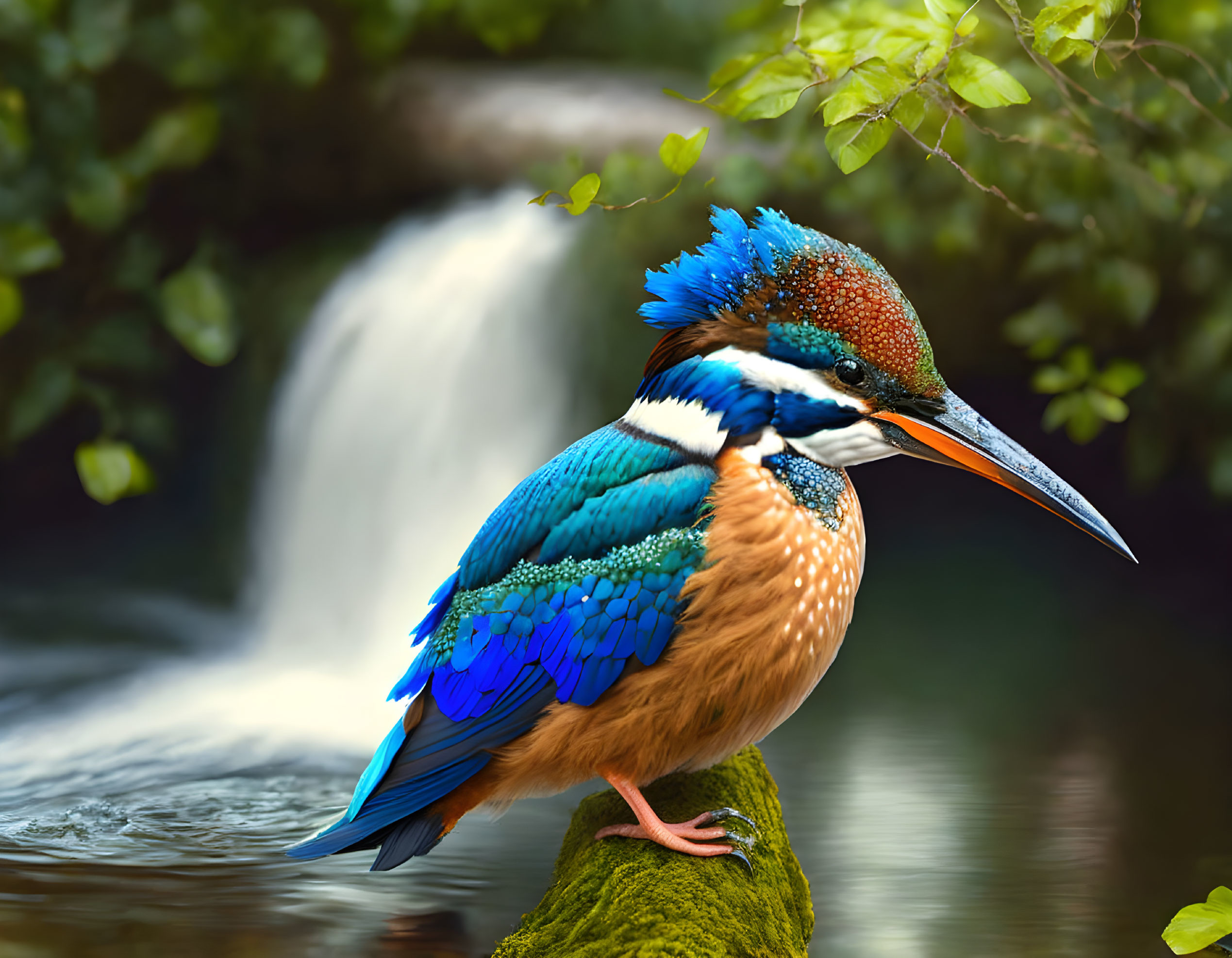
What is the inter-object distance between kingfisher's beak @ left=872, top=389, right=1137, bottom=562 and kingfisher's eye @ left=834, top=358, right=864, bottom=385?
0.20 ft

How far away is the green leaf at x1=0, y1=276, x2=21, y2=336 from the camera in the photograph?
4473mm

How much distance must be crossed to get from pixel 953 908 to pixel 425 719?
1248 mm

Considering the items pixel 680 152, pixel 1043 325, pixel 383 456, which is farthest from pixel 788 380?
pixel 383 456

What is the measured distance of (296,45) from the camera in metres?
5.53

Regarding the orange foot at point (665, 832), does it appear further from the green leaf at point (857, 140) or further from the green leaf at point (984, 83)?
the green leaf at point (984, 83)

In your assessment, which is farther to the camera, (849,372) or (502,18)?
(502,18)

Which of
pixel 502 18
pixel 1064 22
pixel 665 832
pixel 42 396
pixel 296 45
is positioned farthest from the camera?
pixel 502 18

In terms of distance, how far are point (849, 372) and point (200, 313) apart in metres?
3.75

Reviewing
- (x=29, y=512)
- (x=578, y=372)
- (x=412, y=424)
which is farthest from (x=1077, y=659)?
(x=29, y=512)

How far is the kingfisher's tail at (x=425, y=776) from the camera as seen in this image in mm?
2014

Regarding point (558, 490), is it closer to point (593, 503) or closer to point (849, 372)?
point (593, 503)

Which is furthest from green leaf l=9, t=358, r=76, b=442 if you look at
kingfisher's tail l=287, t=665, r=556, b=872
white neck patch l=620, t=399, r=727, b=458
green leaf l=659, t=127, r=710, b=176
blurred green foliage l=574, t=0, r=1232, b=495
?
green leaf l=659, t=127, r=710, b=176

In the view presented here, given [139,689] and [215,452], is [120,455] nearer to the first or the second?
[139,689]

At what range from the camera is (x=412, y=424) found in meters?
5.02
